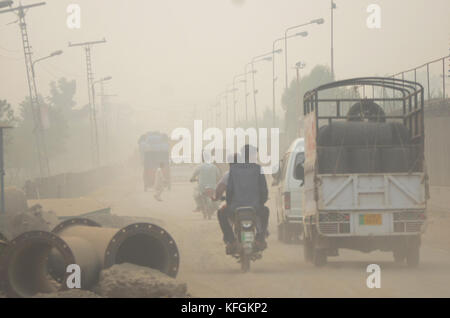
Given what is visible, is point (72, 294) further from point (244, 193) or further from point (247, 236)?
point (244, 193)

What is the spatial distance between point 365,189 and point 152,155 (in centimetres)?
4490

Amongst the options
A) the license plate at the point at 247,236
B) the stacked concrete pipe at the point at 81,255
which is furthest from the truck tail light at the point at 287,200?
the stacked concrete pipe at the point at 81,255

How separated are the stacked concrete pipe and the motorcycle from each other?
6.74 ft

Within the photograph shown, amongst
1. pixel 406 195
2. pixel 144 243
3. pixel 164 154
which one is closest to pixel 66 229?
pixel 144 243

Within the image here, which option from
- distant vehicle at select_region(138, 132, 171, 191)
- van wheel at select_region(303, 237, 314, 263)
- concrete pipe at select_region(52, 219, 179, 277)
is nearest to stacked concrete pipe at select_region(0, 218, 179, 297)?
concrete pipe at select_region(52, 219, 179, 277)

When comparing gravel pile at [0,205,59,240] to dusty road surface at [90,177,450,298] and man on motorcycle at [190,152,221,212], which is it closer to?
dusty road surface at [90,177,450,298]

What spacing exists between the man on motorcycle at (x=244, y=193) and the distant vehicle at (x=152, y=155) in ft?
139

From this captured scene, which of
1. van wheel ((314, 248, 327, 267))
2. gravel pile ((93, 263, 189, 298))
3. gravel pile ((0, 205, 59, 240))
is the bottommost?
gravel pile ((0, 205, 59, 240))

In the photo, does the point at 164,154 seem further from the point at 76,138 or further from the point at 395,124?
the point at 76,138

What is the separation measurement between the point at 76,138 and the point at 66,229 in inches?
5193

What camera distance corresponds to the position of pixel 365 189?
1346 cm

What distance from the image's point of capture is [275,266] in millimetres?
14109

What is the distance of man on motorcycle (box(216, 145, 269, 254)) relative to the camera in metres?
13.2

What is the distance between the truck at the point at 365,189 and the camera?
43.7 feet
